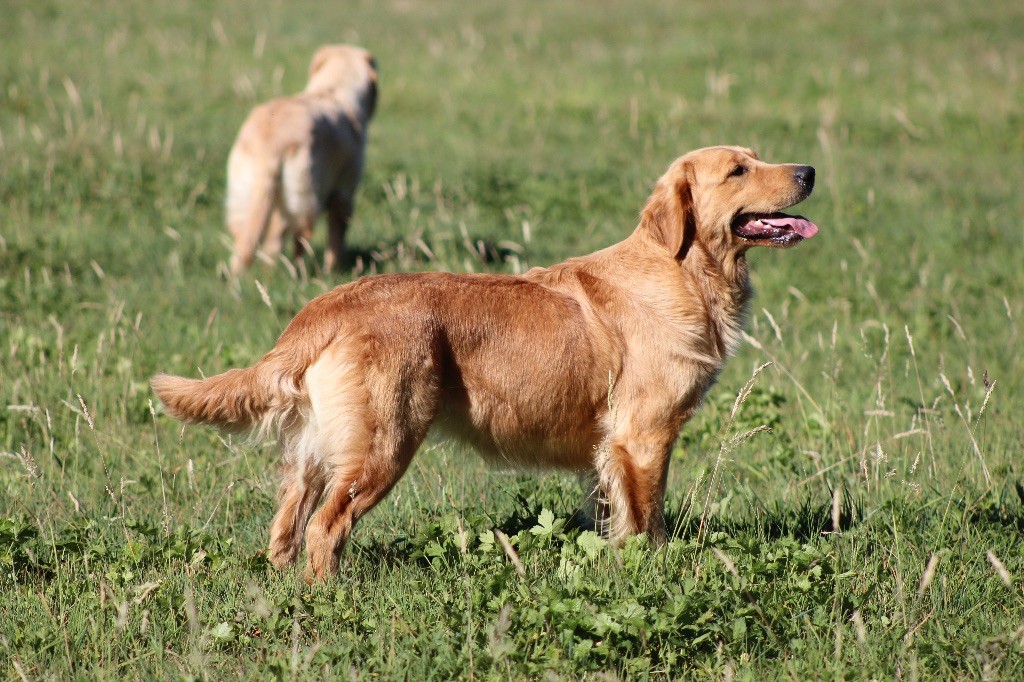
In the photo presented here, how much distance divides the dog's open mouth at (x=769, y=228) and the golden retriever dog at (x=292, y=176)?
387 cm

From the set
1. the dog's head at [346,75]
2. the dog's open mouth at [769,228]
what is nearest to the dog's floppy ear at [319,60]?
the dog's head at [346,75]

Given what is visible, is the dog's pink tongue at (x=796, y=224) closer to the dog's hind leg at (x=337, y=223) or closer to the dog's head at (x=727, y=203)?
the dog's head at (x=727, y=203)

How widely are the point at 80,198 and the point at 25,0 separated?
10909 millimetres

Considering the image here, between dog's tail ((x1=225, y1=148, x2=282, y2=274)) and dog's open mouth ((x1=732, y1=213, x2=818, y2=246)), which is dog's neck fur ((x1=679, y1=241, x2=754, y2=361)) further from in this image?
dog's tail ((x1=225, y1=148, x2=282, y2=274))

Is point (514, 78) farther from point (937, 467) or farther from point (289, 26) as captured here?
point (937, 467)

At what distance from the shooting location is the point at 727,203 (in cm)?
411

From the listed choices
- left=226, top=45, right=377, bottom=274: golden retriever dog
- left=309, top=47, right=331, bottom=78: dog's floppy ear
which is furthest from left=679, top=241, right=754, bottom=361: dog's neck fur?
left=309, top=47, right=331, bottom=78: dog's floppy ear

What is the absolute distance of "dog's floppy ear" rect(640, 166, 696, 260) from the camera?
4055 mm

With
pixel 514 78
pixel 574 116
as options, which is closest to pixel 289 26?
pixel 514 78

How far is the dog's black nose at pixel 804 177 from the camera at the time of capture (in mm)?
4098

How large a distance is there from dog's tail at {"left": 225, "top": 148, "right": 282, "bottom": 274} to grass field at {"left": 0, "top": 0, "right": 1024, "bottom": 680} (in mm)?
237

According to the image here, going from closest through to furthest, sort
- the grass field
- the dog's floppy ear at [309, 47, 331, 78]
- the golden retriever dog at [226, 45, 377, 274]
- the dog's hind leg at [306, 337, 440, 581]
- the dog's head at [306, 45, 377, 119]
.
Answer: the grass field
the dog's hind leg at [306, 337, 440, 581]
the golden retriever dog at [226, 45, 377, 274]
the dog's head at [306, 45, 377, 119]
the dog's floppy ear at [309, 47, 331, 78]

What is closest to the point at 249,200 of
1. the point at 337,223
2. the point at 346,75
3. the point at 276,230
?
the point at 276,230

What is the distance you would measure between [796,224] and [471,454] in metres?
1.62
